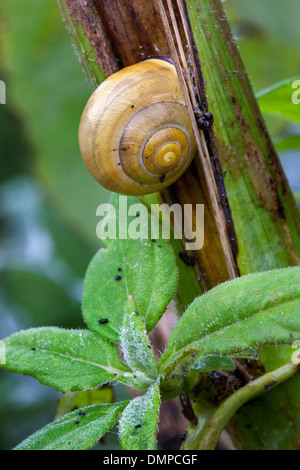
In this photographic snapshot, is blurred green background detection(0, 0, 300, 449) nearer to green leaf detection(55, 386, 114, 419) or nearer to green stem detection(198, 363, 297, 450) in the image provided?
green leaf detection(55, 386, 114, 419)

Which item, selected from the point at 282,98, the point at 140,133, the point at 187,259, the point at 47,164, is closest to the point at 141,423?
the point at 187,259

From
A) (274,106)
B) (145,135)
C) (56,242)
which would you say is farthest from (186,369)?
(56,242)

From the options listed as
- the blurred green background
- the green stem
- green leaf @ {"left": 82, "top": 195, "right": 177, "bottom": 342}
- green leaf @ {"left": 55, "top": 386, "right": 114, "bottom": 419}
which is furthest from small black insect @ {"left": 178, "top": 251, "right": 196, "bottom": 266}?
the blurred green background

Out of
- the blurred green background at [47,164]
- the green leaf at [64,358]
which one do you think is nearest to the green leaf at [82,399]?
the green leaf at [64,358]

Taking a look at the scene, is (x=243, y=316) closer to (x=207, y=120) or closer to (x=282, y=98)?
(x=207, y=120)
